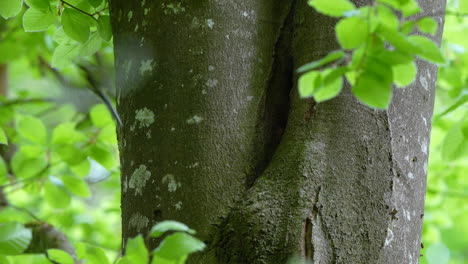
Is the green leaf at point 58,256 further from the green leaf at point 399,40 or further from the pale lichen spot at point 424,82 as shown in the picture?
the pale lichen spot at point 424,82

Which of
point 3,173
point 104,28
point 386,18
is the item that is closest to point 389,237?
point 386,18

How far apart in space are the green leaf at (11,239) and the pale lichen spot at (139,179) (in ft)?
0.81

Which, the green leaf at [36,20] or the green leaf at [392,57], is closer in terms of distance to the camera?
the green leaf at [392,57]

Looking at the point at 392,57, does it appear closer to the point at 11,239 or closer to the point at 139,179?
the point at 139,179

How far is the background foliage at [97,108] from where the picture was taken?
79cm

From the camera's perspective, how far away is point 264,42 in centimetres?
122

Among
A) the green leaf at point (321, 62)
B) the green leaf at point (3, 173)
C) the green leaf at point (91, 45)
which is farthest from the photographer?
the green leaf at point (3, 173)

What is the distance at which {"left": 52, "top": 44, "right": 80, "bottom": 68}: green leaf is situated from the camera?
59.9 inches

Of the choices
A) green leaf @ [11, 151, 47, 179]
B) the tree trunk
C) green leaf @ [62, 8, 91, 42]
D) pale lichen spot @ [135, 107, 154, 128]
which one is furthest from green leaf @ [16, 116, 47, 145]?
pale lichen spot @ [135, 107, 154, 128]

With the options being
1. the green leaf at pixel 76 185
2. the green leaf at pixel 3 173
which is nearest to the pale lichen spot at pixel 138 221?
the green leaf at pixel 76 185

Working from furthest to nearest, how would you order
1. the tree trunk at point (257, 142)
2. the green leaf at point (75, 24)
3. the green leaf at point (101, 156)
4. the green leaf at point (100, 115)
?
the green leaf at point (100, 115)
the green leaf at point (101, 156)
the green leaf at point (75, 24)
the tree trunk at point (257, 142)

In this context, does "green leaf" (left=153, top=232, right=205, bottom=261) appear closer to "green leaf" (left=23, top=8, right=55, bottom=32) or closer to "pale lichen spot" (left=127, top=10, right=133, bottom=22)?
"pale lichen spot" (left=127, top=10, right=133, bottom=22)

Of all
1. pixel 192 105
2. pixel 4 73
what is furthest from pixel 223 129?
pixel 4 73

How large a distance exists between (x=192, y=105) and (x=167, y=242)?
0.36m
